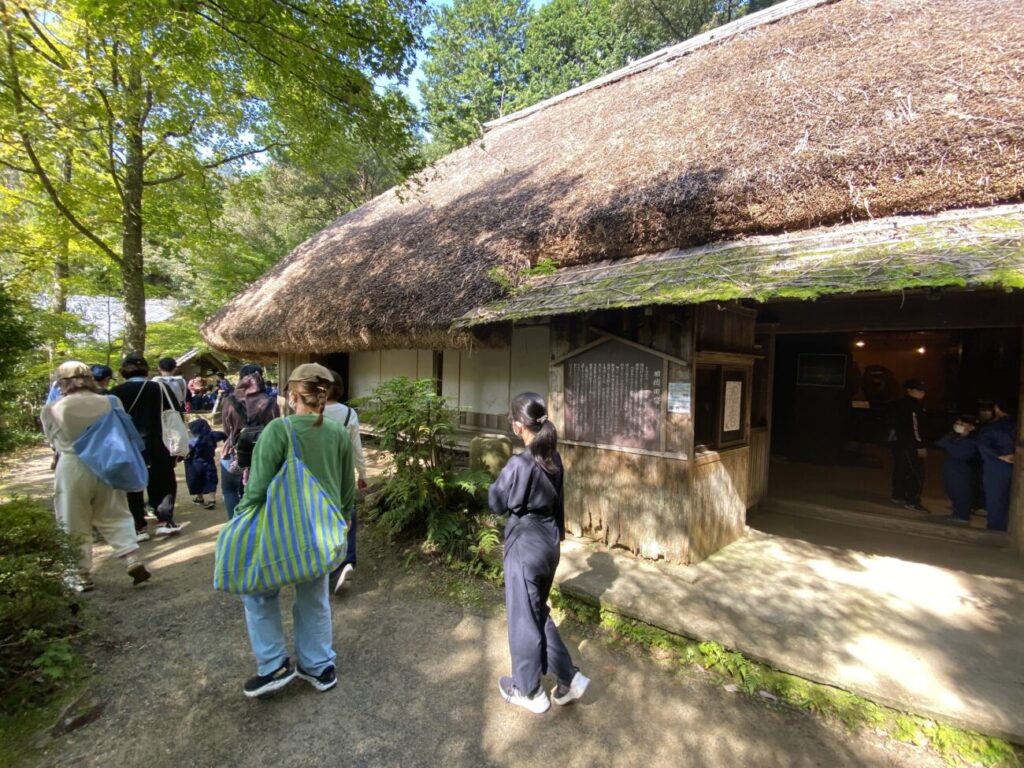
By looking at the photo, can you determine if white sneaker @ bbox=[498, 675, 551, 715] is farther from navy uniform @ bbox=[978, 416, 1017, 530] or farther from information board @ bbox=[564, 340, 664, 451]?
navy uniform @ bbox=[978, 416, 1017, 530]

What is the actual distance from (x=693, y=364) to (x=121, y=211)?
942cm

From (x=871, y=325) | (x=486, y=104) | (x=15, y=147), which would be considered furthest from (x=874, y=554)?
(x=486, y=104)

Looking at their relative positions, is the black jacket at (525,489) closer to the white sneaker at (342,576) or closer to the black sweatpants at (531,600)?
the black sweatpants at (531,600)

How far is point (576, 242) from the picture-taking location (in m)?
4.84

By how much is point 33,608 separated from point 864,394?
11.6 metres

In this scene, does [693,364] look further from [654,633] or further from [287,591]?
[287,591]

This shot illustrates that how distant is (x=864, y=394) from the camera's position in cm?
882

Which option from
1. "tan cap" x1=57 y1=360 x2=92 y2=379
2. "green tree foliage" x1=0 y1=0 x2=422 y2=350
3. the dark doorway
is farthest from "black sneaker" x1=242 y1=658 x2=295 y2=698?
the dark doorway

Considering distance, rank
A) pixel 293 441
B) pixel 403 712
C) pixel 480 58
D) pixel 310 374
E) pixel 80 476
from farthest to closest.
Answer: pixel 480 58, pixel 80 476, pixel 310 374, pixel 403 712, pixel 293 441

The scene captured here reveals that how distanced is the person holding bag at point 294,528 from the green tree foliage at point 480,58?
20670 mm

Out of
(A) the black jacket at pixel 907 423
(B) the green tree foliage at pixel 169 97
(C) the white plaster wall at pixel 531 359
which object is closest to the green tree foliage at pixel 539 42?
(B) the green tree foliage at pixel 169 97

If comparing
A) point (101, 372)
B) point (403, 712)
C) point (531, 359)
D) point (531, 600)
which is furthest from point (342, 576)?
point (531, 359)

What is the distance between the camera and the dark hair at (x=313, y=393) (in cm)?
262

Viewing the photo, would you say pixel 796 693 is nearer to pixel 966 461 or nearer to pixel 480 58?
pixel 966 461
